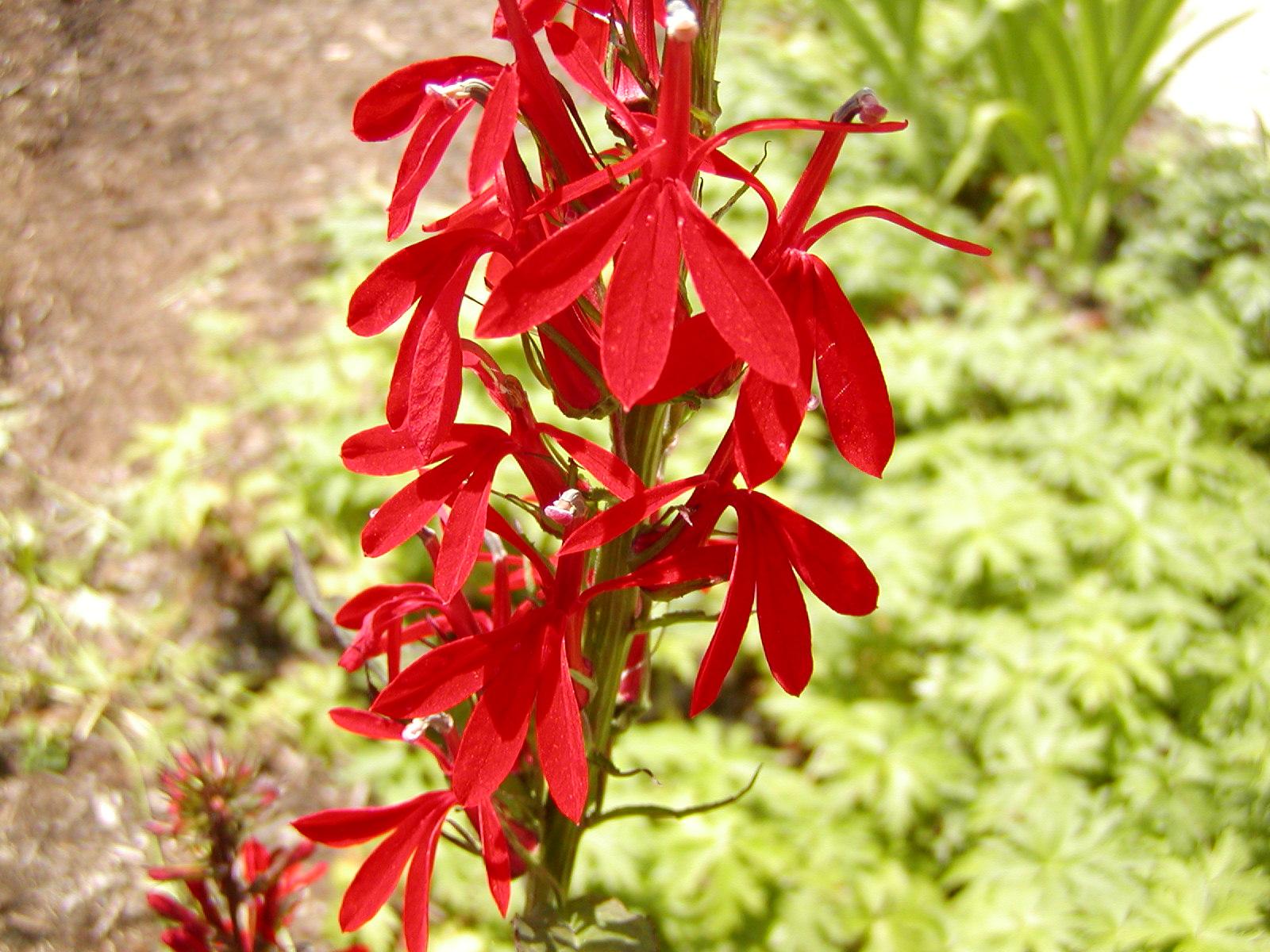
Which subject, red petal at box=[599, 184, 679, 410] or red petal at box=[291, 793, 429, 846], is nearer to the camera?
red petal at box=[599, 184, 679, 410]

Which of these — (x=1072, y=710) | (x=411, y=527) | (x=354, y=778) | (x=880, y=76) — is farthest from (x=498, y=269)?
(x=880, y=76)

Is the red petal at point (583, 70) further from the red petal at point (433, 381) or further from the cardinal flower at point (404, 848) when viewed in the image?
the cardinal flower at point (404, 848)

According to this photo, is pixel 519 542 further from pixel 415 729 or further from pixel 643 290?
A: pixel 643 290

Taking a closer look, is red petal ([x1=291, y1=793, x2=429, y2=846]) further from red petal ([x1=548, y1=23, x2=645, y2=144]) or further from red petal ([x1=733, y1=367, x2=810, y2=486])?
red petal ([x1=548, y1=23, x2=645, y2=144])

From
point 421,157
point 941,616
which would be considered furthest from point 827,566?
point 941,616

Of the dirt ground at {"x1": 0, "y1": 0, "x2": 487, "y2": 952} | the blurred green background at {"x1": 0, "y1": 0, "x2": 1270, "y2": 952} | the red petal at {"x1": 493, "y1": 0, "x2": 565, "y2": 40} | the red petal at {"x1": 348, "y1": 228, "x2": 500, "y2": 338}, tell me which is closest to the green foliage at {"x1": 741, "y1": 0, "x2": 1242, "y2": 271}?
the blurred green background at {"x1": 0, "y1": 0, "x2": 1270, "y2": 952}

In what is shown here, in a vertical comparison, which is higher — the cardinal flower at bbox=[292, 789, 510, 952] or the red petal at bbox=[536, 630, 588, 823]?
the red petal at bbox=[536, 630, 588, 823]
